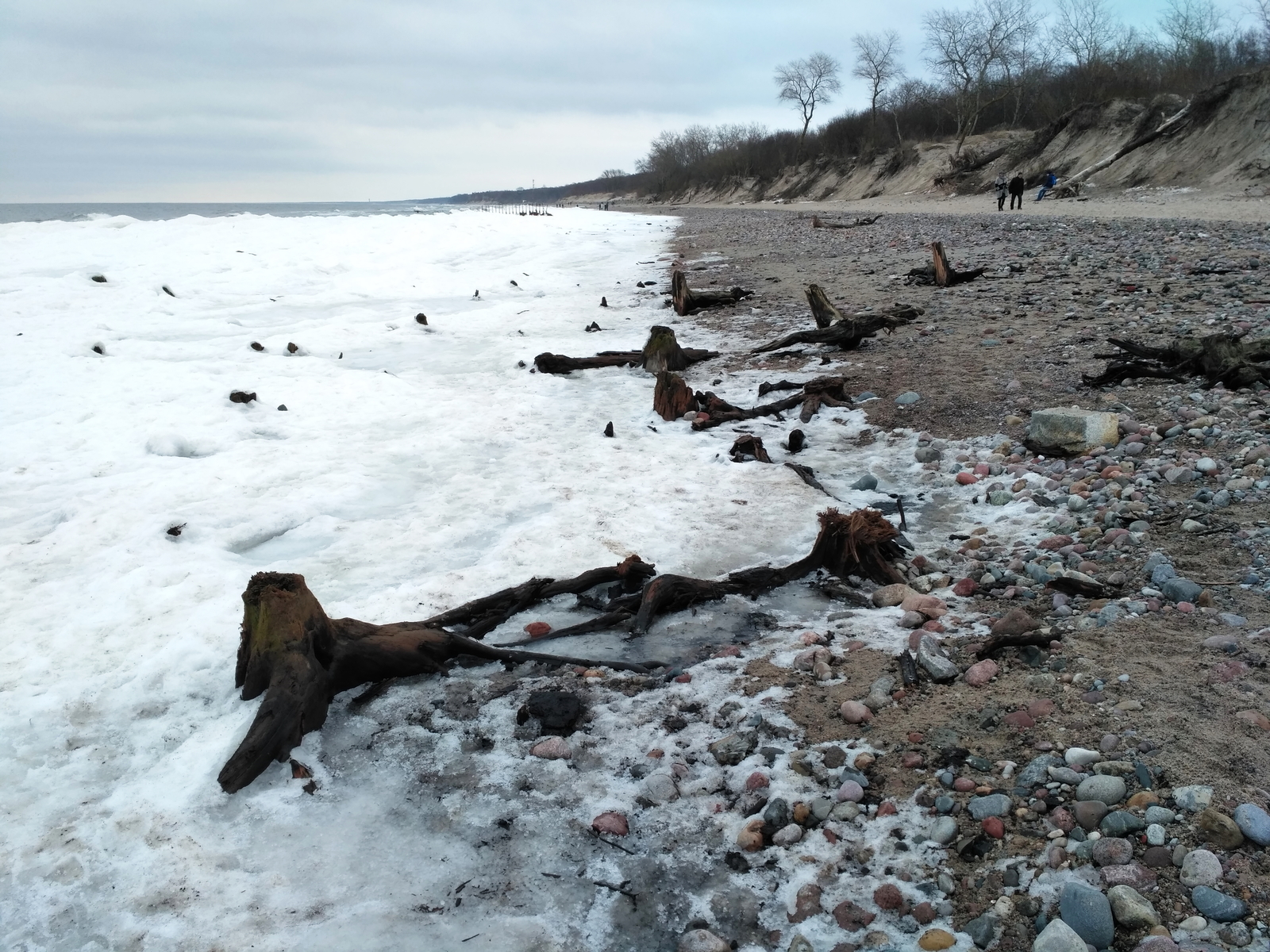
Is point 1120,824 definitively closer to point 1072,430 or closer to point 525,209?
point 1072,430

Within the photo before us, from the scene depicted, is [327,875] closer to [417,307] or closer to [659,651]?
[659,651]

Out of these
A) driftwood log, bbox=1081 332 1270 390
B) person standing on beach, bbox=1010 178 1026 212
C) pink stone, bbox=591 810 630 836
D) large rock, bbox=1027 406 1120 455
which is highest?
person standing on beach, bbox=1010 178 1026 212

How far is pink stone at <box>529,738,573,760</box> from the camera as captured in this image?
2.87 m

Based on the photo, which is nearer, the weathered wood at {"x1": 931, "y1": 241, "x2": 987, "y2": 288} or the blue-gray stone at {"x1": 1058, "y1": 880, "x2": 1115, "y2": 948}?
the blue-gray stone at {"x1": 1058, "y1": 880, "x2": 1115, "y2": 948}

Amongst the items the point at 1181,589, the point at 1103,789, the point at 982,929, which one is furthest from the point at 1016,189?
the point at 982,929

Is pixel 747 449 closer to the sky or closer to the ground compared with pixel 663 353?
closer to the ground

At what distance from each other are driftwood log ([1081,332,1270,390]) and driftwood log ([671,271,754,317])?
21.5 feet

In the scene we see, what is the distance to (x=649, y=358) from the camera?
8.83 m

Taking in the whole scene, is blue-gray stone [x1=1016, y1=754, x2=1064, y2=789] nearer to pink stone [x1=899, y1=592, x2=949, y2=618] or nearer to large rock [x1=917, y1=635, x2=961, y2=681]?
large rock [x1=917, y1=635, x2=961, y2=681]

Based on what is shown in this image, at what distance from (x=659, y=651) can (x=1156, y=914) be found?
216 centimetres

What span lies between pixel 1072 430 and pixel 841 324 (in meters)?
3.92

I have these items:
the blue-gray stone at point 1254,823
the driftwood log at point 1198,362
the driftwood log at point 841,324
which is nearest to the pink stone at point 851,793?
the blue-gray stone at point 1254,823

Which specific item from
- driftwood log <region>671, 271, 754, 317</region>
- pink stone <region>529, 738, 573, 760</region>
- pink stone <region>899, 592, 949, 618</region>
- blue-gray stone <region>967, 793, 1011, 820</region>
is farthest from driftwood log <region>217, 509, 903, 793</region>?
driftwood log <region>671, 271, 754, 317</region>

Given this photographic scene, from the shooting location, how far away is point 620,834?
2475 millimetres
